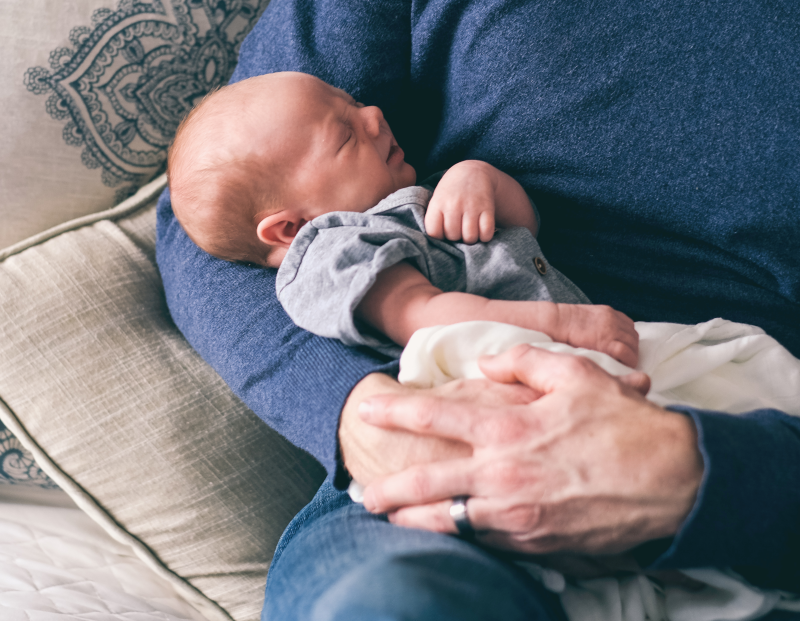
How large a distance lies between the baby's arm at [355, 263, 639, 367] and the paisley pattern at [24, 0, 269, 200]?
0.72 m

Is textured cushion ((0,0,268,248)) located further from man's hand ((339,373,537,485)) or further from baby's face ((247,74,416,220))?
man's hand ((339,373,537,485))

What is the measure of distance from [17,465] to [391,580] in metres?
0.89

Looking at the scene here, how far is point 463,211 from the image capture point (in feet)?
2.49

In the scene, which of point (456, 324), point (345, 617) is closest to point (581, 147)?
point (456, 324)

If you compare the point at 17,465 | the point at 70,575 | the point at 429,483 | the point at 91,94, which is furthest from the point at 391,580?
the point at 91,94

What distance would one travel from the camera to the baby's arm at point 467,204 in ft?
2.47

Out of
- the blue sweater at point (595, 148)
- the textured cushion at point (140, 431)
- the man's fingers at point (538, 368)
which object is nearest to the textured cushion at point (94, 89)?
the textured cushion at point (140, 431)

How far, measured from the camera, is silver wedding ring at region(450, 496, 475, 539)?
1.83 feet

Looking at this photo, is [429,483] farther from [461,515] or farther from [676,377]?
[676,377]

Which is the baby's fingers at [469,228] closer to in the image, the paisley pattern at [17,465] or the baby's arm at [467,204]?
the baby's arm at [467,204]

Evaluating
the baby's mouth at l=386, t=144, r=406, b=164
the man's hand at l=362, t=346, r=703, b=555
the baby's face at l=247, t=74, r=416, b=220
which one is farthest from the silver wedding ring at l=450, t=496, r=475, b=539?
the baby's mouth at l=386, t=144, r=406, b=164

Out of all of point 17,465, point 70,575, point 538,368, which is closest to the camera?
point 538,368

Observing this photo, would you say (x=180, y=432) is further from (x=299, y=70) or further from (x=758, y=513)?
(x=758, y=513)

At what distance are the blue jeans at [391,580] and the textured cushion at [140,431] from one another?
13.0 inches
